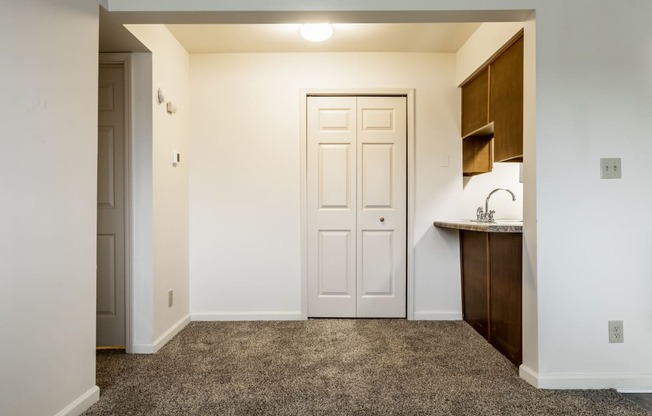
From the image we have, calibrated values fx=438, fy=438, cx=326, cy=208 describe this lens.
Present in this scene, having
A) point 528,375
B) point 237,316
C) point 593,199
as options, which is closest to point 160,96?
point 237,316

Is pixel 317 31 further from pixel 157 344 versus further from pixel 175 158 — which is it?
pixel 157 344

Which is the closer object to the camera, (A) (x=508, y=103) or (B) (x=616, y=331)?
(B) (x=616, y=331)

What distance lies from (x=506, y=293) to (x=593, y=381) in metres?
0.67

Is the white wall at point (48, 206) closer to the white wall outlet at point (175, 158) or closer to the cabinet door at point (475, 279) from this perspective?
the white wall outlet at point (175, 158)

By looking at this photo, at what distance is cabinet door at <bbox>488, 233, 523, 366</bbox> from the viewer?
103 inches

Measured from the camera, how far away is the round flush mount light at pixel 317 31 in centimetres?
319

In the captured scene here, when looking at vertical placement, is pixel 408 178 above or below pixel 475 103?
below

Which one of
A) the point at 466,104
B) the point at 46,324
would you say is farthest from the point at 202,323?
the point at 466,104

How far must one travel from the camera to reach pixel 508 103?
2873mm

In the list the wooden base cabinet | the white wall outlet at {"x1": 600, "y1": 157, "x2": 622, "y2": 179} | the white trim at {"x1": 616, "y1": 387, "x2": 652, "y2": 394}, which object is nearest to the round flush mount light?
the wooden base cabinet

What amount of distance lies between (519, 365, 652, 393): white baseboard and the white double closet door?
1610 millimetres

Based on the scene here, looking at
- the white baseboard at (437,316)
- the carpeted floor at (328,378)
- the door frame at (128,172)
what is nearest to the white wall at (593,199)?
the carpeted floor at (328,378)

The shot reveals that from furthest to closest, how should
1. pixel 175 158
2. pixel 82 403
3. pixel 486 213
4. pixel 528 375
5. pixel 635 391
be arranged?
pixel 486 213 → pixel 175 158 → pixel 528 375 → pixel 635 391 → pixel 82 403

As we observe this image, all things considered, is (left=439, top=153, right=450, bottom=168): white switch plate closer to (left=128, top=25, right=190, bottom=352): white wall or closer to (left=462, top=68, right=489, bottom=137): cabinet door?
(left=462, top=68, right=489, bottom=137): cabinet door
